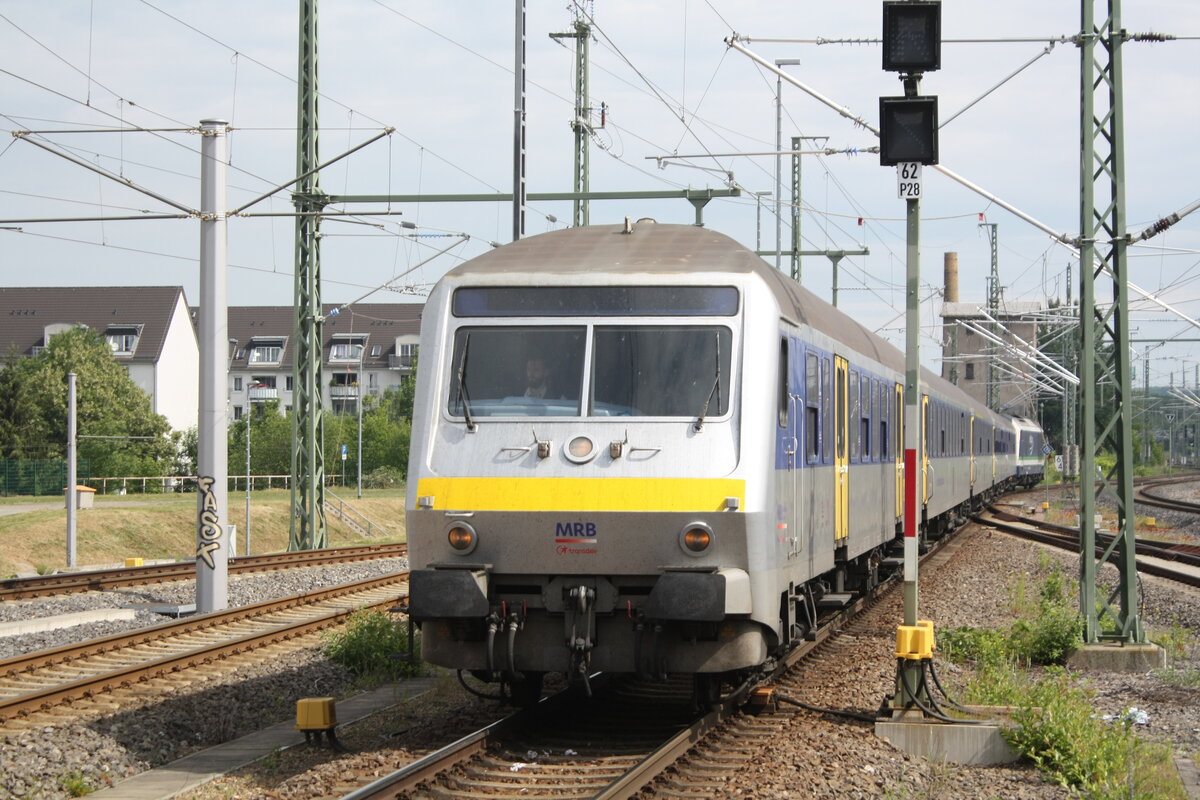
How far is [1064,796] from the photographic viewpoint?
8.18 m

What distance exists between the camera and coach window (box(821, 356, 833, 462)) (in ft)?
39.6

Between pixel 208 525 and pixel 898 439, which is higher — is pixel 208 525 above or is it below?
below

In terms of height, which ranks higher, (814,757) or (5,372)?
(5,372)

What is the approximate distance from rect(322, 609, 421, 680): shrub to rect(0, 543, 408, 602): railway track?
7767 millimetres

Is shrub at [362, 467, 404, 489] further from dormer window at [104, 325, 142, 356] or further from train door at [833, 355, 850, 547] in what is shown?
train door at [833, 355, 850, 547]

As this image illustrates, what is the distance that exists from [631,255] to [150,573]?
1502 centimetres

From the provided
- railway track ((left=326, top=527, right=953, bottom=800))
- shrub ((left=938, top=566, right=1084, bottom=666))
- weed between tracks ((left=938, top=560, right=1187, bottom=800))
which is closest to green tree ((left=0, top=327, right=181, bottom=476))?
shrub ((left=938, top=566, right=1084, bottom=666))

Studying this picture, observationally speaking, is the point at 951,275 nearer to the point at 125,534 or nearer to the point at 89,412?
the point at 89,412

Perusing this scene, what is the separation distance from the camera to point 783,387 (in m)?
10.1

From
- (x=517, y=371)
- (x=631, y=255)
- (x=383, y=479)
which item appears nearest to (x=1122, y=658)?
(x=631, y=255)

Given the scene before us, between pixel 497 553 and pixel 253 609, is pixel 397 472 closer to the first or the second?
pixel 253 609

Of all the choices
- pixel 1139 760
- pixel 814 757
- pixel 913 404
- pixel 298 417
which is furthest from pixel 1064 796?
pixel 298 417

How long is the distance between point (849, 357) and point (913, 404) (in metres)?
3.77

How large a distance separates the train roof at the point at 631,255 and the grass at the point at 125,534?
20.4 meters
